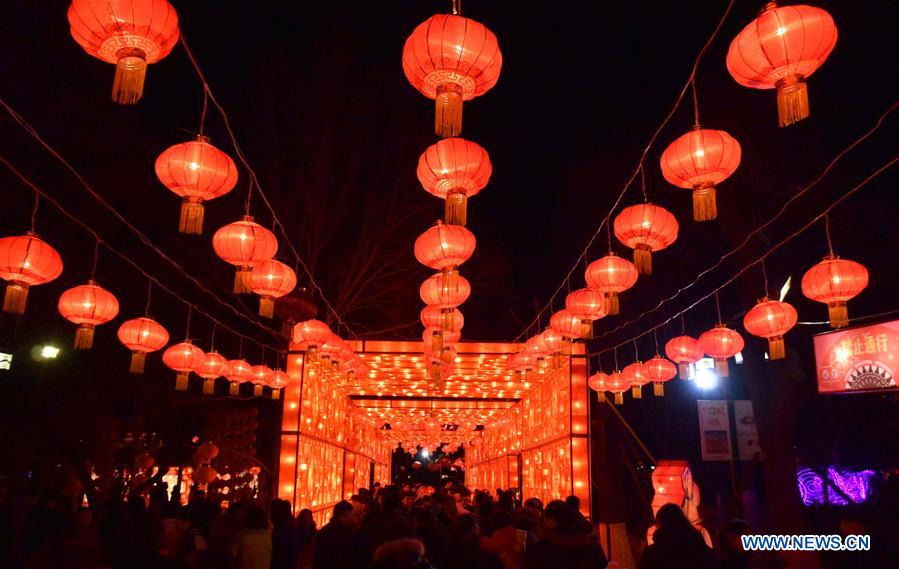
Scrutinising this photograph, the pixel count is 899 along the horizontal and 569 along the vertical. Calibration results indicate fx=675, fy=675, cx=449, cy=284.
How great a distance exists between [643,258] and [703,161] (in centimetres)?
142

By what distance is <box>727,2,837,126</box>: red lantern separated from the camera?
3.52m

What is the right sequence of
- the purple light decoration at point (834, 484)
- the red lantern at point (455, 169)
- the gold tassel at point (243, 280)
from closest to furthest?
the red lantern at point (455, 169)
the gold tassel at point (243, 280)
the purple light decoration at point (834, 484)

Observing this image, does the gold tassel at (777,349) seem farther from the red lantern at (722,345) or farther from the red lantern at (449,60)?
the red lantern at (449,60)

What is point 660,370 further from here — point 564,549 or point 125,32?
point 125,32

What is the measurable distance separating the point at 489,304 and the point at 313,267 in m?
4.47

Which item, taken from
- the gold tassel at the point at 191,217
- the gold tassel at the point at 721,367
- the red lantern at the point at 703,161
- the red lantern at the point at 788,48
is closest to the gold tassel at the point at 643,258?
the red lantern at the point at 703,161

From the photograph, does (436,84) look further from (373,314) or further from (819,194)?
(373,314)

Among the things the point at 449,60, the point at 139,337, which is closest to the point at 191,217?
the point at 449,60

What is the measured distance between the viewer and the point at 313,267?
44.5 feet

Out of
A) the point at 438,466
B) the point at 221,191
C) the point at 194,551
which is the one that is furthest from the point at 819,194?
the point at 438,466

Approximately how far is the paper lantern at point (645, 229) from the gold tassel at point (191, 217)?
11.5 ft

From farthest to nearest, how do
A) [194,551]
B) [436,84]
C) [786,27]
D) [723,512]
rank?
[723,512] < [194,551] < [436,84] < [786,27]

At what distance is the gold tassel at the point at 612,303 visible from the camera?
6992mm

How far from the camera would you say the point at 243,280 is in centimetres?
639
